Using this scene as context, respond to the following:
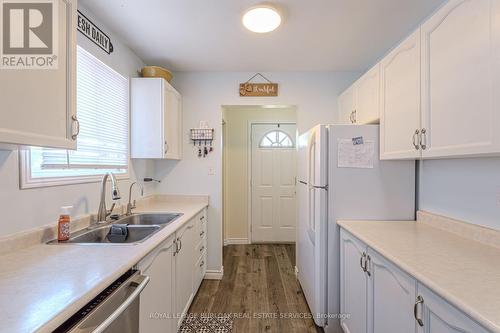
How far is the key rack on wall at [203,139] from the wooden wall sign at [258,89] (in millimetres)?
604

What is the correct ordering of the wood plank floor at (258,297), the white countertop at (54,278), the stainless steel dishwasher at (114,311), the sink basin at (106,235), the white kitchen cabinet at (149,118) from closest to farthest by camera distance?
the white countertop at (54,278), the stainless steel dishwasher at (114,311), the sink basin at (106,235), the wood plank floor at (258,297), the white kitchen cabinet at (149,118)

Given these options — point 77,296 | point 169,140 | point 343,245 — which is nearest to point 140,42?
point 169,140

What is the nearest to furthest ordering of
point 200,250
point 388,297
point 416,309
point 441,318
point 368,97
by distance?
point 441,318 → point 416,309 → point 388,297 → point 368,97 → point 200,250

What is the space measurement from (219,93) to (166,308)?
2290mm

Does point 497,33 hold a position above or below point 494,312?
above

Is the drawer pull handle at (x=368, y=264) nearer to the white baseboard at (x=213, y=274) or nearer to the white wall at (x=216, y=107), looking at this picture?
the white wall at (x=216, y=107)

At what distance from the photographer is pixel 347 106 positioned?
2.78 meters

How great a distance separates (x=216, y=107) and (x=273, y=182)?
72.2 inches

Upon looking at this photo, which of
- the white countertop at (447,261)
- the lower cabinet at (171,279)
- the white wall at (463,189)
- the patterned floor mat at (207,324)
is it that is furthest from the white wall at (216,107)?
the white countertop at (447,261)

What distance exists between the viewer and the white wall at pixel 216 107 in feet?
10.1

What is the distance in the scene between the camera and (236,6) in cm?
180

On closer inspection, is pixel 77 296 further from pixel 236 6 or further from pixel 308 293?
pixel 308 293

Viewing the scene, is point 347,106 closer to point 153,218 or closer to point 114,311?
point 153,218

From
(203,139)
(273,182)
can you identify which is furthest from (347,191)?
(273,182)
